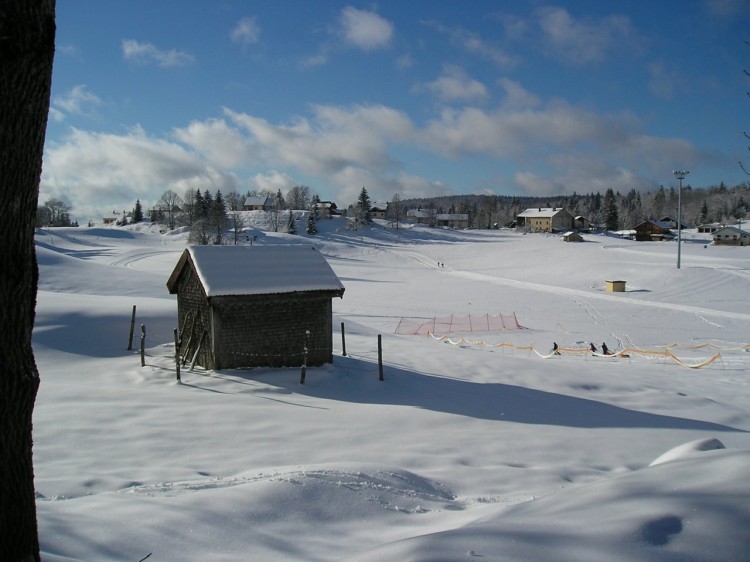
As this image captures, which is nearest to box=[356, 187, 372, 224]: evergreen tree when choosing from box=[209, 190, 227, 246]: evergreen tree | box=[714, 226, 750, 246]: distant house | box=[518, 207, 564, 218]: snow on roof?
box=[209, 190, 227, 246]: evergreen tree

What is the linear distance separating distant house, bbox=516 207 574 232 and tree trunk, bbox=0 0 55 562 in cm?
14816

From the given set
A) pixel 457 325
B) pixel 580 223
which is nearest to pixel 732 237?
pixel 580 223

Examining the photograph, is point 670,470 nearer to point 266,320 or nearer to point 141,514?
point 141,514

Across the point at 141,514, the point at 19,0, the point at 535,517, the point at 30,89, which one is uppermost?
the point at 19,0

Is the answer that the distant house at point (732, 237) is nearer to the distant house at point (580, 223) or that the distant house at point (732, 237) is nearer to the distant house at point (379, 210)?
the distant house at point (580, 223)

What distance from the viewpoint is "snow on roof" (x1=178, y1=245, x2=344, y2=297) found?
16562 millimetres

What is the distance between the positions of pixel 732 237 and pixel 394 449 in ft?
325

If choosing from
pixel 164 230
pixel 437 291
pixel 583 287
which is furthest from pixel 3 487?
pixel 164 230

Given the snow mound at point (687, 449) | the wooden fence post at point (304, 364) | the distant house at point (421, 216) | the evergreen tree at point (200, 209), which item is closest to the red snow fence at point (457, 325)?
the wooden fence post at point (304, 364)

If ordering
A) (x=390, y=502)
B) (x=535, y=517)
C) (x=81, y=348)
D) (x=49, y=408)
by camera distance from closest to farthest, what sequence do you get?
1. (x=535, y=517)
2. (x=390, y=502)
3. (x=49, y=408)
4. (x=81, y=348)

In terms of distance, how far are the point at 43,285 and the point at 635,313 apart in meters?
39.7

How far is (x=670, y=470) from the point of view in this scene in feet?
15.5

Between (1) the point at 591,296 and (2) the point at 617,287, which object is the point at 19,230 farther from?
(2) the point at 617,287

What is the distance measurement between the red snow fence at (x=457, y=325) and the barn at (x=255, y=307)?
45.4 ft
